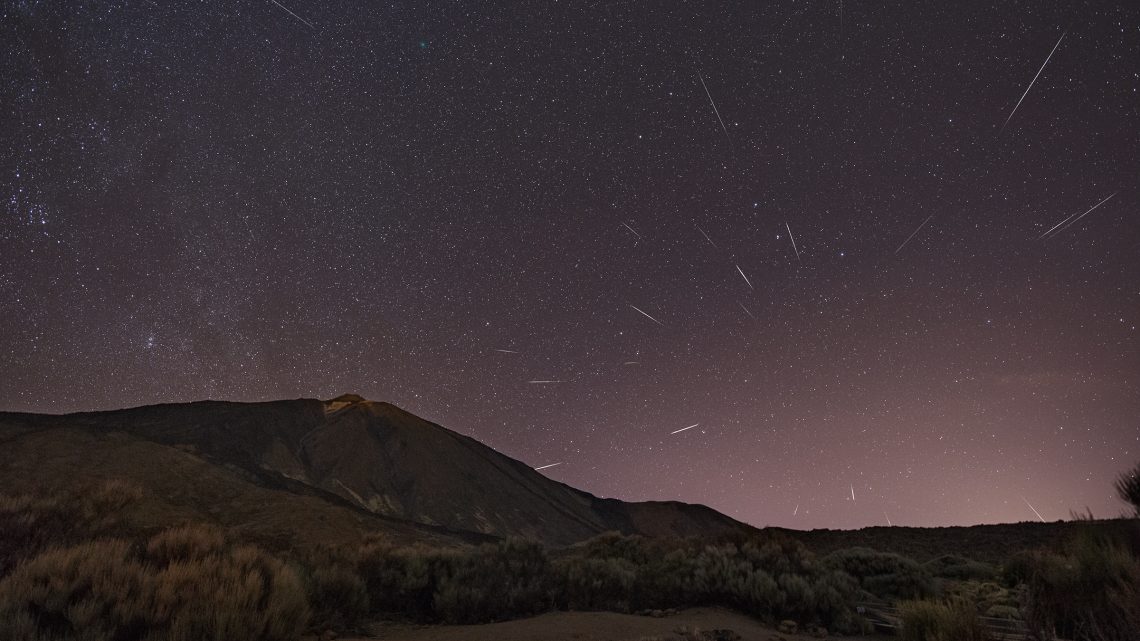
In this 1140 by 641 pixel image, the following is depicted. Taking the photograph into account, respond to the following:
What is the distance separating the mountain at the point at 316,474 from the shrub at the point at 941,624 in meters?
14.0

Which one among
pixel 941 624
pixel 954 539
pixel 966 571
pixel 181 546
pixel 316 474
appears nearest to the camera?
pixel 941 624

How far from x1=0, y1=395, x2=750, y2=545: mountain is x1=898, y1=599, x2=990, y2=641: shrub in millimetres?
14019

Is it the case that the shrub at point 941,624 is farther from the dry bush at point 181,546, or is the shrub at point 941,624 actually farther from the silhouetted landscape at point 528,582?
the dry bush at point 181,546

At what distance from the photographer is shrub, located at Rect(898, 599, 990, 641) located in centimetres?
561

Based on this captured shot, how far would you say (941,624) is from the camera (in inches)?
232

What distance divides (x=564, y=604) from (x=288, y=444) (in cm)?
7780

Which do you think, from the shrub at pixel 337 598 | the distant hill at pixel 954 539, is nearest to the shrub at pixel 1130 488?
the distant hill at pixel 954 539

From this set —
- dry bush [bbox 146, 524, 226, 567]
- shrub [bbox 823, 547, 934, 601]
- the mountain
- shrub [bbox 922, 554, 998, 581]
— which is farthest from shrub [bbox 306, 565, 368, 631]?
the mountain

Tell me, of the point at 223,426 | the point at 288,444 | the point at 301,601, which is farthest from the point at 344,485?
the point at 301,601

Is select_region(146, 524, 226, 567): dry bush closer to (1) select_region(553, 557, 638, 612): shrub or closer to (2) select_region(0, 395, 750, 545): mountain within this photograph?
(1) select_region(553, 557, 638, 612): shrub

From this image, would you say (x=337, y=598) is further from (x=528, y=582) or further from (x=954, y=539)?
(x=954, y=539)

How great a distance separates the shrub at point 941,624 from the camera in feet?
18.4

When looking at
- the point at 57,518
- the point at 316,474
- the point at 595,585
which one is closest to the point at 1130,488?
the point at 595,585

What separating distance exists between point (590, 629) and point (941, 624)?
3939 millimetres
